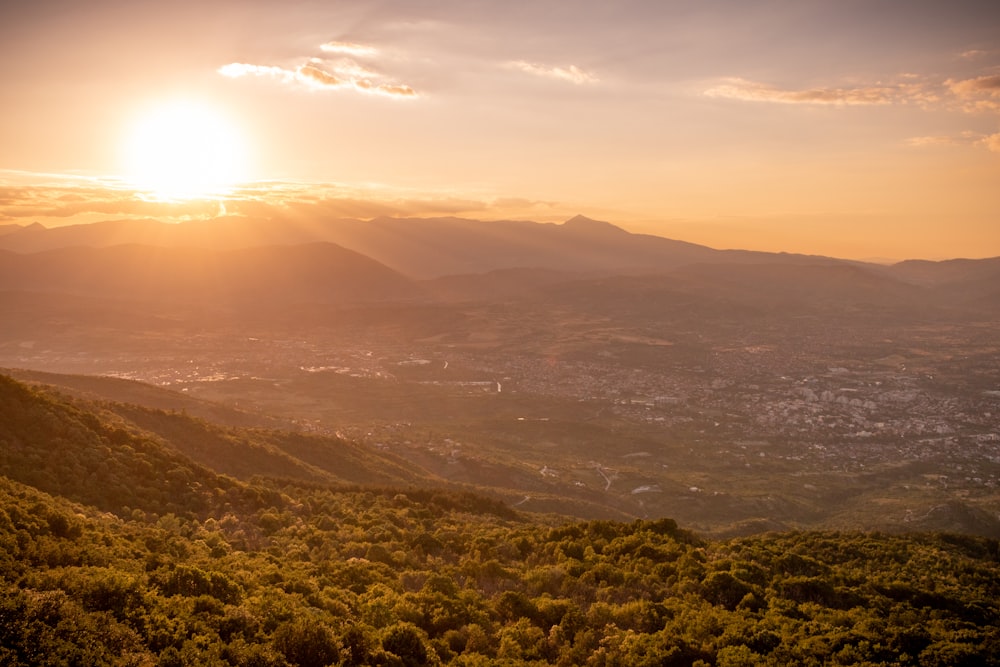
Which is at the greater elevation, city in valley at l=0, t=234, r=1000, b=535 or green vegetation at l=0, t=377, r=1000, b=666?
green vegetation at l=0, t=377, r=1000, b=666

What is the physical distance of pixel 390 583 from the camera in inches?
738

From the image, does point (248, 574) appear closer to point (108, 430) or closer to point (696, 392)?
point (108, 430)

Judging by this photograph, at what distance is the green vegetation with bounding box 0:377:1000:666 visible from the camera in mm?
12602

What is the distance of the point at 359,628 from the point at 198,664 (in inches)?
141

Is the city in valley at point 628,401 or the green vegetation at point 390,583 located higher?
the green vegetation at point 390,583

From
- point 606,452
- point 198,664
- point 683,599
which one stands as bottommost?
point 606,452

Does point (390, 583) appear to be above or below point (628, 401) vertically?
above

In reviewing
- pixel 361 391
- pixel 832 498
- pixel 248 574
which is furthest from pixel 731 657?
pixel 361 391

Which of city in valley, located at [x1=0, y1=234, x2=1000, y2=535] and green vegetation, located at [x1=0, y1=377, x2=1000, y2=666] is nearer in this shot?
green vegetation, located at [x1=0, y1=377, x2=1000, y2=666]

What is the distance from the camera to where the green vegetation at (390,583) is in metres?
12.6

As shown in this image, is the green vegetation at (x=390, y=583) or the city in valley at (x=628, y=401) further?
the city in valley at (x=628, y=401)

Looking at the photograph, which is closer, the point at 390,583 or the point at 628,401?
the point at 390,583

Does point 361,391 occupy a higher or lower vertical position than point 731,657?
lower

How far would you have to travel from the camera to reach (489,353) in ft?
539
